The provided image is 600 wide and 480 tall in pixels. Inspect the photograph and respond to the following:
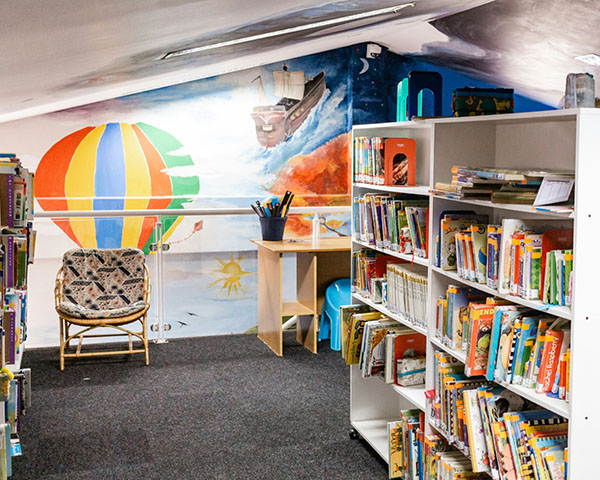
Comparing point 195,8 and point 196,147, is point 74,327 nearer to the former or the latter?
point 196,147

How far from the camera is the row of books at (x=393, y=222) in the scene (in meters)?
3.56

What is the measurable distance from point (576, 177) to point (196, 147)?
5499 mm

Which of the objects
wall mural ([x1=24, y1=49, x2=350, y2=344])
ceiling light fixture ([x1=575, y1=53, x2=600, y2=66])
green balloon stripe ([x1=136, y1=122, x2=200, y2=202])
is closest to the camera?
ceiling light fixture ([x1=575, y1=53, x2=600, y2=66])

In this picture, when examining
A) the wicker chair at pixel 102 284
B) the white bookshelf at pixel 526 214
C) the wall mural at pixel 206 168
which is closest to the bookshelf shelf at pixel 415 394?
the white bookshelf at pixel 526 214

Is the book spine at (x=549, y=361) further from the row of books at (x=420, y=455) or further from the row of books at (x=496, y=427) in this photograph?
the row of books at (x=420, y=455)

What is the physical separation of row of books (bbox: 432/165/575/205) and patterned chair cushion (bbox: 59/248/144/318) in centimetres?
359

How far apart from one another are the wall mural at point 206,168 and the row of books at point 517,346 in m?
4.00

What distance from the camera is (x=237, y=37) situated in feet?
12.1

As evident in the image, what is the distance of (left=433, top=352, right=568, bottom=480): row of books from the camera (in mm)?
2617

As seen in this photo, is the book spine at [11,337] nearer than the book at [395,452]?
Yes

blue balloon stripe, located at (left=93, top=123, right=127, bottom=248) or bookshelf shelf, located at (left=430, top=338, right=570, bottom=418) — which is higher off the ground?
blue balloon stripe, located at (left=93, top=123, right=127, bottom=248)

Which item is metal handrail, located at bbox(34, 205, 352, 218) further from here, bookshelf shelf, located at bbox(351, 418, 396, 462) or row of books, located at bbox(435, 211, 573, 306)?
row of books, located at bbox(435, 211, 573, 306)

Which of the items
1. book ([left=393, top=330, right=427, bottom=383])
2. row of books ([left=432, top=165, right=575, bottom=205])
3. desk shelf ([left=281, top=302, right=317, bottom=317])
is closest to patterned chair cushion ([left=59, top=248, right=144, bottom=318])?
desk shelf ([left=281, top=302, right=317, bottom=317])

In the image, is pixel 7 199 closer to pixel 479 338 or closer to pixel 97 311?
pixel 479 338
